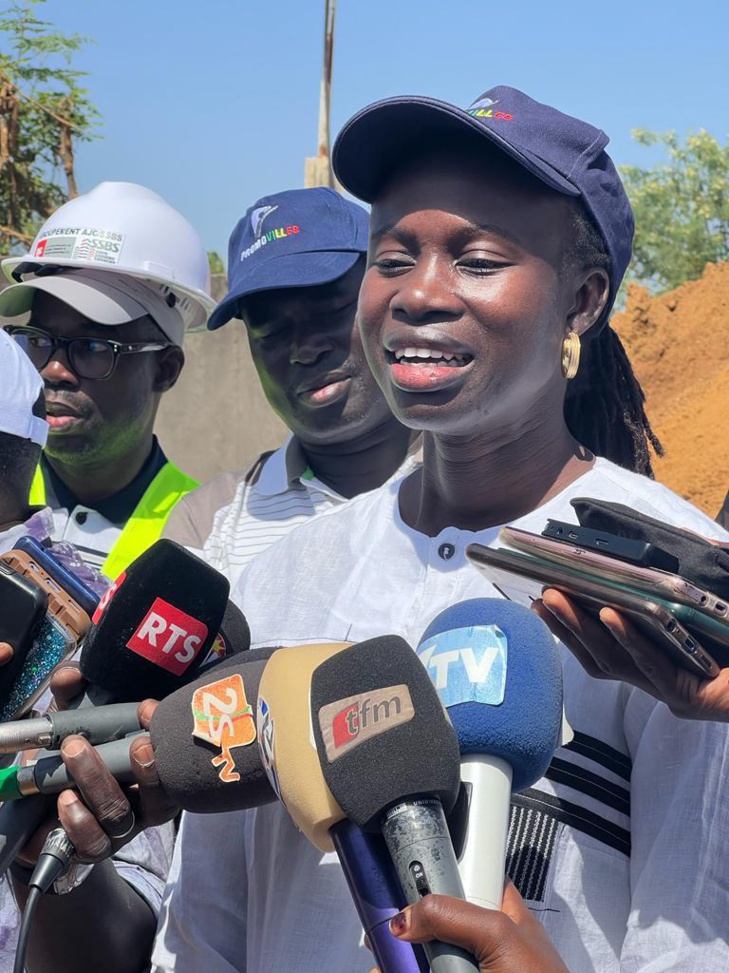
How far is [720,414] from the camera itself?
15.4 metres

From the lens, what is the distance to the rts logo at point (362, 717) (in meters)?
1.35

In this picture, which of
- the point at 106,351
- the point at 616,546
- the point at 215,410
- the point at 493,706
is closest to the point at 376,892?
the point at 493,706

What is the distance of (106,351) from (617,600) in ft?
8.51

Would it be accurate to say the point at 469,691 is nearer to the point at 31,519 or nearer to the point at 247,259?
the point at 31,519

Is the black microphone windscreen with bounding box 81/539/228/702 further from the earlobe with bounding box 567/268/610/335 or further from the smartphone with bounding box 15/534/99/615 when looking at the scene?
the earlobe with bounding box 567/268/610/335

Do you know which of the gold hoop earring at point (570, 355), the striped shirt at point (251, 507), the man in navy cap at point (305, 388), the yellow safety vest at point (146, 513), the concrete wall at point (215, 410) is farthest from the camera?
the concrete wall at point (215, 410)

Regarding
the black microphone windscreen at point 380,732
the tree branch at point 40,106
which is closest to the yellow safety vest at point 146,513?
the black microphone windscreen at point 380,732

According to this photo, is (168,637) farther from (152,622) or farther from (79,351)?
(79,351)

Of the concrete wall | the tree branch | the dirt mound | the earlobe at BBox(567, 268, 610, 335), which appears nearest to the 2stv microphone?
the earlobe at BBox(567, 268, 610, 335)

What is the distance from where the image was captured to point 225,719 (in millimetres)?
1626

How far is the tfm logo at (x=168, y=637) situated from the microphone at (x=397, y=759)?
14.1 inches

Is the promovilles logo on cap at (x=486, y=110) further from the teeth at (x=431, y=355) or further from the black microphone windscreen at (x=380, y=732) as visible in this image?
the black microphone windscreen at (x=380, y=732)

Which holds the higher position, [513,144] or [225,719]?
[513,144]

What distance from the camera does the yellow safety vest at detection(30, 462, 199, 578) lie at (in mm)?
3656
